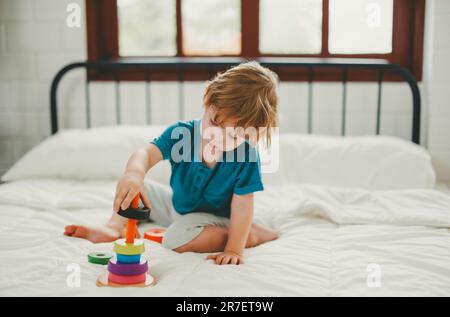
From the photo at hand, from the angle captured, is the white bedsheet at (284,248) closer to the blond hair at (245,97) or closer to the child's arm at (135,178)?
the child's arm at (135,178)

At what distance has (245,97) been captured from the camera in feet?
4.29

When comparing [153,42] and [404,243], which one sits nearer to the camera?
[404,243]

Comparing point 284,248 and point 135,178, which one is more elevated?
point 135,178

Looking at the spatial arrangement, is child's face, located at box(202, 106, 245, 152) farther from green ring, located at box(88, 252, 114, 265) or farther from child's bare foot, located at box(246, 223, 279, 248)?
green ring, located at box(88, 252, 114, 265)

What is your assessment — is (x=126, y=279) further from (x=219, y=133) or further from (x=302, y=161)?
(x=302, y=161)

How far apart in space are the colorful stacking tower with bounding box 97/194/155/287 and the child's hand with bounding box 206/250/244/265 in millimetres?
179

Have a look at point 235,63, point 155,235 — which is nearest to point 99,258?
point 155,235

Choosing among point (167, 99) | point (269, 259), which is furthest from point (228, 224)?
point (167, 99)

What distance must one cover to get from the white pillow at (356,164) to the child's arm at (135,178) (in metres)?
0.62

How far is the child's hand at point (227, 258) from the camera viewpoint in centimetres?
124

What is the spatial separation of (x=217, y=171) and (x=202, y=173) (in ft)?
0.12

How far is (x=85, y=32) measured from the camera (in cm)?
253

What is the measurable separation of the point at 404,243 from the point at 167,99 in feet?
4.62
